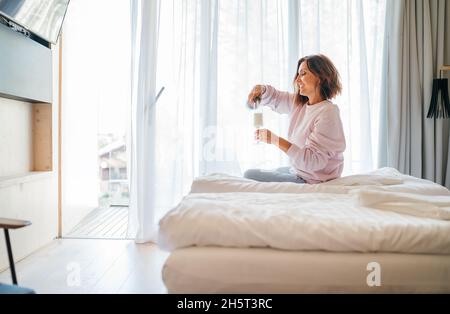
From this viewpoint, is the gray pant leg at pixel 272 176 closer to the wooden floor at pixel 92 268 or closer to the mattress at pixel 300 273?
the wooden floor at pixel 92 268

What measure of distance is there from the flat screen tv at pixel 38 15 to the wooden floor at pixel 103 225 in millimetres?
1343

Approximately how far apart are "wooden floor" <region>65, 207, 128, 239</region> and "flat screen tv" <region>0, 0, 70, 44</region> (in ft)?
4.41

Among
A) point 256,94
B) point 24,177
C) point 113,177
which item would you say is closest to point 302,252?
point 256,94

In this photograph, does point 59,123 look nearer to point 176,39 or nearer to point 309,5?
point 176,39

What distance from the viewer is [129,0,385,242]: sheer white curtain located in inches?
92.0

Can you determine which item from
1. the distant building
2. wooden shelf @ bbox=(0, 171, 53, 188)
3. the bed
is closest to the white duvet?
the bed

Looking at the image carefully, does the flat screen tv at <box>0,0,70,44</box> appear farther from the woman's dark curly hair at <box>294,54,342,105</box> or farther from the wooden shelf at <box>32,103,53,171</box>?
the woman's dark curly hair at <box>294,54,342,105</box>

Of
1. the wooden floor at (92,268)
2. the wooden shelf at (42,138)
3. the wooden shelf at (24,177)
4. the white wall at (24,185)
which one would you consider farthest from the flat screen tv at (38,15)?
the wooden floor at (92,268)

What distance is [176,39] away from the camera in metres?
2.34

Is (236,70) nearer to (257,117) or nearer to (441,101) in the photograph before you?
(257,117)

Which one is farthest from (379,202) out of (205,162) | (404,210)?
(205,162)

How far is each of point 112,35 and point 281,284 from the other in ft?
8.51

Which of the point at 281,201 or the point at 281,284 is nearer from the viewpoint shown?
the point at 281,284
